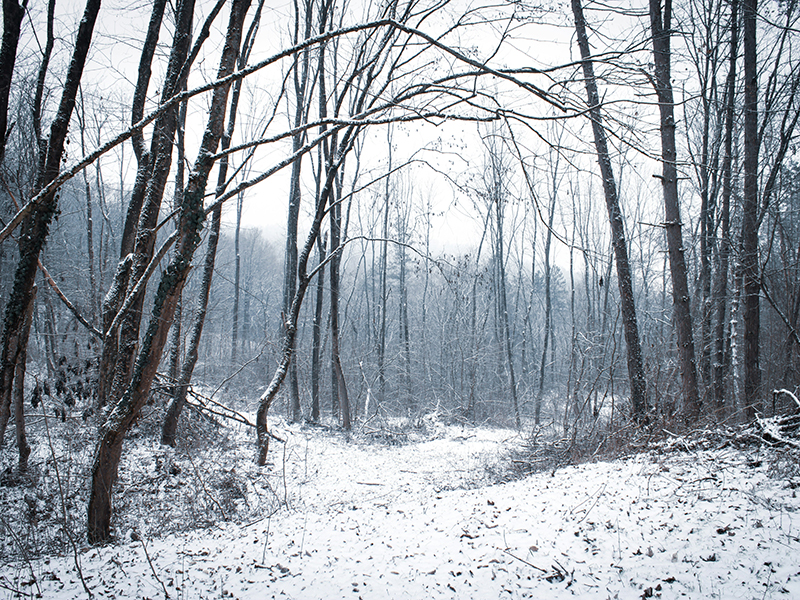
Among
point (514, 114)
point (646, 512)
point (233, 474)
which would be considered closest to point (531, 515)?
point (646, 512)

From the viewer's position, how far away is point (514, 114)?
10.2ft

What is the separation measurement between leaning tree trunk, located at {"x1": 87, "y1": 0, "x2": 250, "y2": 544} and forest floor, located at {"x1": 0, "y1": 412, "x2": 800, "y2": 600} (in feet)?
0.89

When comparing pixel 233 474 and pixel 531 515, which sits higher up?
pixel 531 515

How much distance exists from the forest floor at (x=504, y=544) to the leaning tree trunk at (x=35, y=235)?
1.54 metres

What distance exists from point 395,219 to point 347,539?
19.1 metres

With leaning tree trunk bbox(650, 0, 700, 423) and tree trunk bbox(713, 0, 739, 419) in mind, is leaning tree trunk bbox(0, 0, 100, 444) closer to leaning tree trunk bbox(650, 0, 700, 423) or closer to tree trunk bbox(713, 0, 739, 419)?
leaning tree trunk bbox(650, 0, 700, 423)

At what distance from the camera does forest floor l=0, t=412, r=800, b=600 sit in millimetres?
2289

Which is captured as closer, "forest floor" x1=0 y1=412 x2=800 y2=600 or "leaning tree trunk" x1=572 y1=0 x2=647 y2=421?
"forest floor" x1=0 y1=412 x2=800 y2=600

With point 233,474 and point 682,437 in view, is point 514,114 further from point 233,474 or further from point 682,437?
point 233,474

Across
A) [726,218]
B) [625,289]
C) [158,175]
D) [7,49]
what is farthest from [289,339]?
[726,218]

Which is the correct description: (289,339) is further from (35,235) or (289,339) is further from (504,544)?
(504,544)

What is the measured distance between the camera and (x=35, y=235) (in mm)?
3902

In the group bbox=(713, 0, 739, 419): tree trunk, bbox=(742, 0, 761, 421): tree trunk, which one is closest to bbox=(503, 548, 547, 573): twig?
bbox=(742, 0, 761, 421): tree trunk

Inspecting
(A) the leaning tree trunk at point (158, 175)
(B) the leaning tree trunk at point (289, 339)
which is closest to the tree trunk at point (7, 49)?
(A) the leaning tree trunk at point (158, 175)
